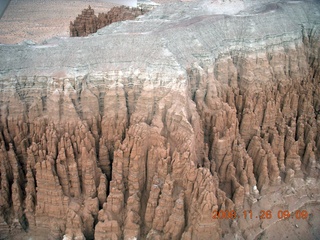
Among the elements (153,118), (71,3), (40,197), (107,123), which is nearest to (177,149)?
(153,118)

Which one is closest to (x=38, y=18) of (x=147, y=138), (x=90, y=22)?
(x=90, y=22)

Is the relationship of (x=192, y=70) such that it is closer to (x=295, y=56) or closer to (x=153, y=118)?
(x=153, y=118)

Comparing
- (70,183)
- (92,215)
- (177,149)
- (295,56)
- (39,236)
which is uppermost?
(295,56)
